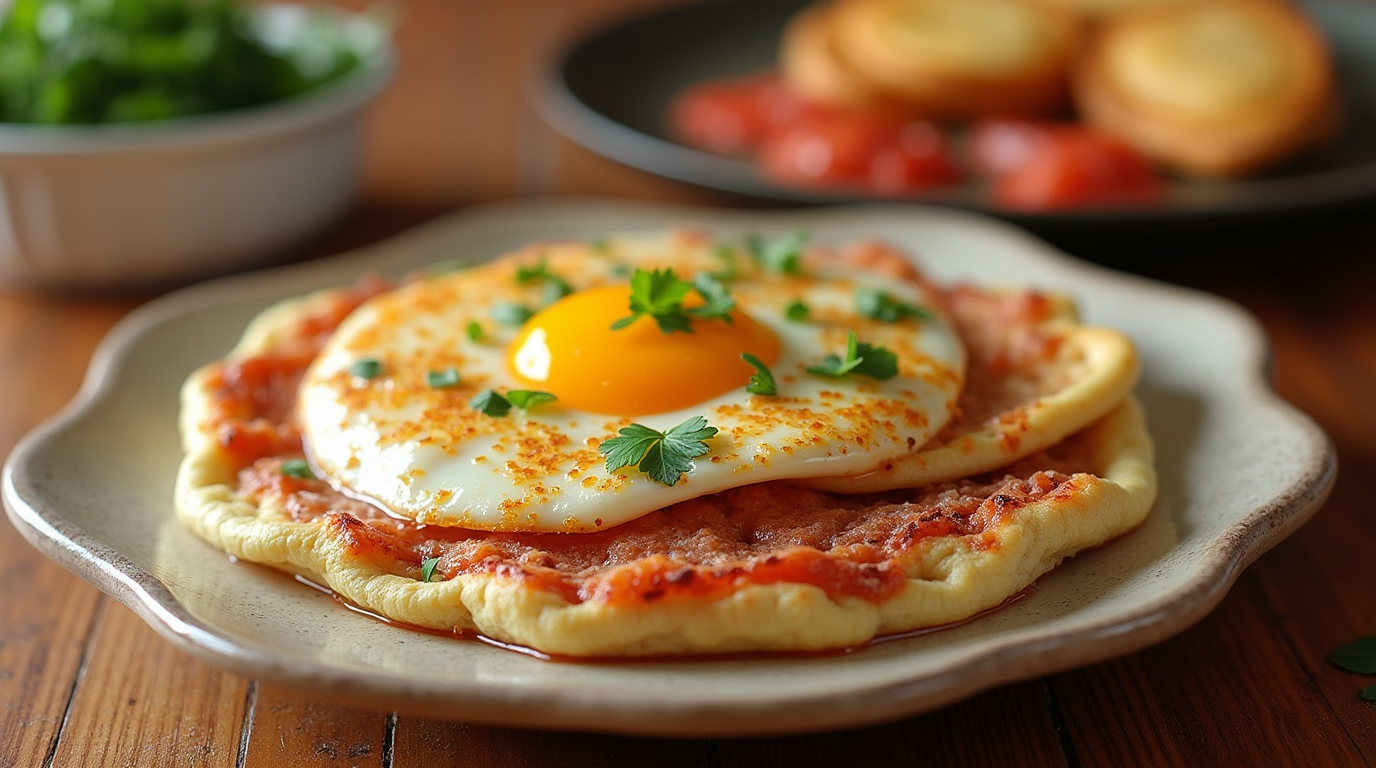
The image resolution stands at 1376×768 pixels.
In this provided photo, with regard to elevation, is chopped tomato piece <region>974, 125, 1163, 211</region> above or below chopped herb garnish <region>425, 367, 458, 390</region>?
below

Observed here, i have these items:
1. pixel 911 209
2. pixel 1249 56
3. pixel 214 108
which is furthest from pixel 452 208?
pixel 1249 56

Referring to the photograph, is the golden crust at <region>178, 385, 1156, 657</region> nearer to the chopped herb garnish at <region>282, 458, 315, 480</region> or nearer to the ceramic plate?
the chopped herb garnish at <region>282, 458, 315, 480</region>

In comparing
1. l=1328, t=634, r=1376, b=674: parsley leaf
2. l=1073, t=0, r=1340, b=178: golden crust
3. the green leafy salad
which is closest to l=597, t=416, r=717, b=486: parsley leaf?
l=1328, t=634, r=1376, b=674: parsley leaf

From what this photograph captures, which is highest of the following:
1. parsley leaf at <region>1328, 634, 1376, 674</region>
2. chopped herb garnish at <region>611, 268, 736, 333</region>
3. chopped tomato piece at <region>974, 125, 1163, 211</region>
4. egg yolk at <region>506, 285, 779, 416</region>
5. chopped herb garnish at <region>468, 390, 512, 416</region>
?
chopped herb garnish at <region>611, 268, 736, 333</region>

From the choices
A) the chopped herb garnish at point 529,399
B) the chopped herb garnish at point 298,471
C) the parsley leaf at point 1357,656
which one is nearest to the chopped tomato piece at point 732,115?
the chopped herb garnish at point 529,399

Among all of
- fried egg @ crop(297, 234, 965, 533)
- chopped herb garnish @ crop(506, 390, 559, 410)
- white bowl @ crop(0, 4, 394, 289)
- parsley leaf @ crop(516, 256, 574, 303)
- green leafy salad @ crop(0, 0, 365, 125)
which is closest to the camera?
fried egg @ crop(297, 234, 965, 533)

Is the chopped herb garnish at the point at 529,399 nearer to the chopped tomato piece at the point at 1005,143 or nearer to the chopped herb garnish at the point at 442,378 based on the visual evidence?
the chopped herb garnish at the point at 442,378

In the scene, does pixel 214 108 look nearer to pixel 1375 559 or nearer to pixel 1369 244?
pixel 1375 559
